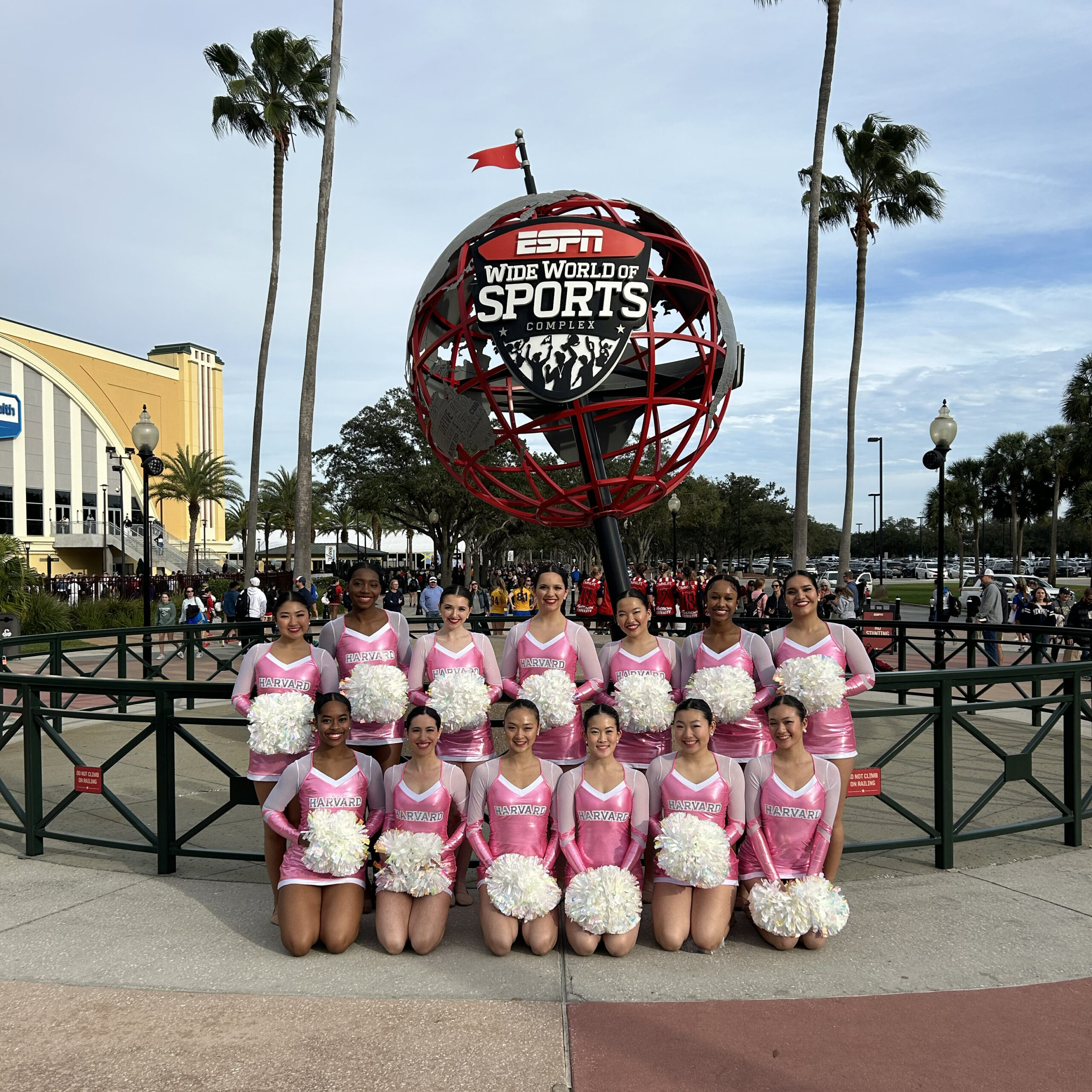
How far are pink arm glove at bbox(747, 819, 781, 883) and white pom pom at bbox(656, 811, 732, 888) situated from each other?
0.18 meters

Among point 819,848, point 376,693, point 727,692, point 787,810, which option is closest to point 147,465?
point 376,693

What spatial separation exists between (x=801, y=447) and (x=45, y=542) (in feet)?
179

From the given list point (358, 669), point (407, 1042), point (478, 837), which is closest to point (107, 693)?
point (358, 669)

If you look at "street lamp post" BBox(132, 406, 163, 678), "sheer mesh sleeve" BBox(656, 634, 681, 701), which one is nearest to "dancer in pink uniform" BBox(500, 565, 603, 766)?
"sheer mesh sleeve" BBox(656, 634, 681, 701)

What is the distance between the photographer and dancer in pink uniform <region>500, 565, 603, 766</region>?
16.0 ft

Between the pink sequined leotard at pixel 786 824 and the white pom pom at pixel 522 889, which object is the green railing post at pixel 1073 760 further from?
the white pom pom at pixel 522 889

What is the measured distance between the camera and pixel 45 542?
6000cm

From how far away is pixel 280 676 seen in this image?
4.82 m

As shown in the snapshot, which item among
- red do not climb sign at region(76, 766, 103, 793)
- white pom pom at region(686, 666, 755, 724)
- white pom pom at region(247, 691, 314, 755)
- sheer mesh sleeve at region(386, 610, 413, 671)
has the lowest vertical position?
red do not climb sign at region(76, 766, 103, 793)

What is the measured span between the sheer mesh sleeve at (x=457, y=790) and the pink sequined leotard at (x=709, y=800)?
86 centimetres

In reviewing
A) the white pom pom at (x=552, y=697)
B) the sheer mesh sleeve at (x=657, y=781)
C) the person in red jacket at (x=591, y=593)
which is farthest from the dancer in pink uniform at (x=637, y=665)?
the person in red jacket at (x=591, y=593)

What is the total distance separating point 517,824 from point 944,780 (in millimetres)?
2624

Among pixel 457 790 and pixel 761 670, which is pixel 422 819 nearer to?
pixel 457 790

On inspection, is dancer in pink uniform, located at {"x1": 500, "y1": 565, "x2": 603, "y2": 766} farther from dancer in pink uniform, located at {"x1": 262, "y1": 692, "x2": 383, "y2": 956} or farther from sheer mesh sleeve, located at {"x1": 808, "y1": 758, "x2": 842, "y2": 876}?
sheer mesh sleeve, located at {"x1": 808, "y1": 758, "x2": 842, "y2": 876}
